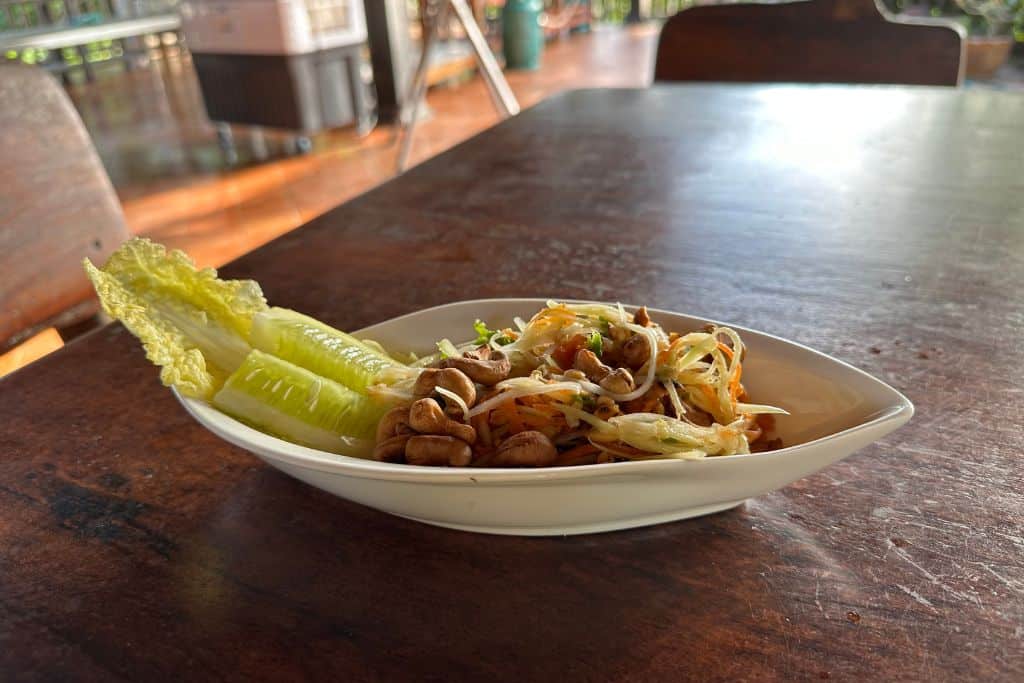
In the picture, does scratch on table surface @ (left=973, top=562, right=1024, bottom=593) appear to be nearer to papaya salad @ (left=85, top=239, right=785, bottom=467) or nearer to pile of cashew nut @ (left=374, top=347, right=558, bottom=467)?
papaya salad @ (left=85, top=239, right=785, bottom=467)

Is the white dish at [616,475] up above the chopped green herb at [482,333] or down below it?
below

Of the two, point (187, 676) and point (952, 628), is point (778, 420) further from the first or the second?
point (187, 676)

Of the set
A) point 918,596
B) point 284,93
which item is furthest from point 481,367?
point 284,93

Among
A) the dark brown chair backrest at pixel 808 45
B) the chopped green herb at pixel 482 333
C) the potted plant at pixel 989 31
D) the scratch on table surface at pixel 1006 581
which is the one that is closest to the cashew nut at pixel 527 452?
the chopped green herb at pixel 482 333

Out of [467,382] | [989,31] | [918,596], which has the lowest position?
[989,31]

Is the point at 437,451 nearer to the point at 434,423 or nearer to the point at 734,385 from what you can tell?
the point at 434,423

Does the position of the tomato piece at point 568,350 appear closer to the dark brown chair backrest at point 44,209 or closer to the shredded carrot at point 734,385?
the shredded carrot at point 734,385

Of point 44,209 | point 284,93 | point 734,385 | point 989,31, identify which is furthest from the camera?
point 989,31
